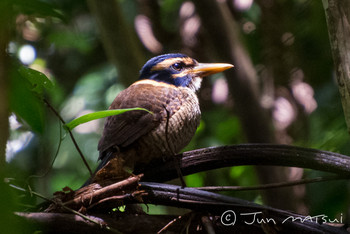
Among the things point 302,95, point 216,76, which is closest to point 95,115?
point 216,76

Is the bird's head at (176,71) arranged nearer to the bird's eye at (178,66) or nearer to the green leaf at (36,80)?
the bird's eye at (178,66)

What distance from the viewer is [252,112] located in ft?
10.7

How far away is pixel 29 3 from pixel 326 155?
962mm

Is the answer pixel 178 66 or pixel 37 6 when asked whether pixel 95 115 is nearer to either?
pixel 37 6

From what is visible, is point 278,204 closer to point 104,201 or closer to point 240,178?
point 240,178

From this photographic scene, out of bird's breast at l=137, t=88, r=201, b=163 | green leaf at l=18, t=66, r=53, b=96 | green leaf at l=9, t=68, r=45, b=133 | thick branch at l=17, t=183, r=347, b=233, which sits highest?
green leaf at l=18, t=66, r=53, b=96

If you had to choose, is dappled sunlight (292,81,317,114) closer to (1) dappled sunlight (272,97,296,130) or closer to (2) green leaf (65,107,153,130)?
(1) dappled sunlight (272,97,296,130)

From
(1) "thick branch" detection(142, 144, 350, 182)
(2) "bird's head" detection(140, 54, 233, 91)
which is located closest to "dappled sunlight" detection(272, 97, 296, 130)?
(2) "bird's head" detection(140, 54, 233, 91)

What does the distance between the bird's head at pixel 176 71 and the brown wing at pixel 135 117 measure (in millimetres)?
371

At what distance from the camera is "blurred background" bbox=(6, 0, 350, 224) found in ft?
10.7

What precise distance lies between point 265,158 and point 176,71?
4.38 feet

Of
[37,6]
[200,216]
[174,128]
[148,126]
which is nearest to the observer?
[37,6]

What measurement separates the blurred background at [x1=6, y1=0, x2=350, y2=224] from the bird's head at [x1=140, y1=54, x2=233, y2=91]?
0.55 metres

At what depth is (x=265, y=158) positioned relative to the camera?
1.41m
